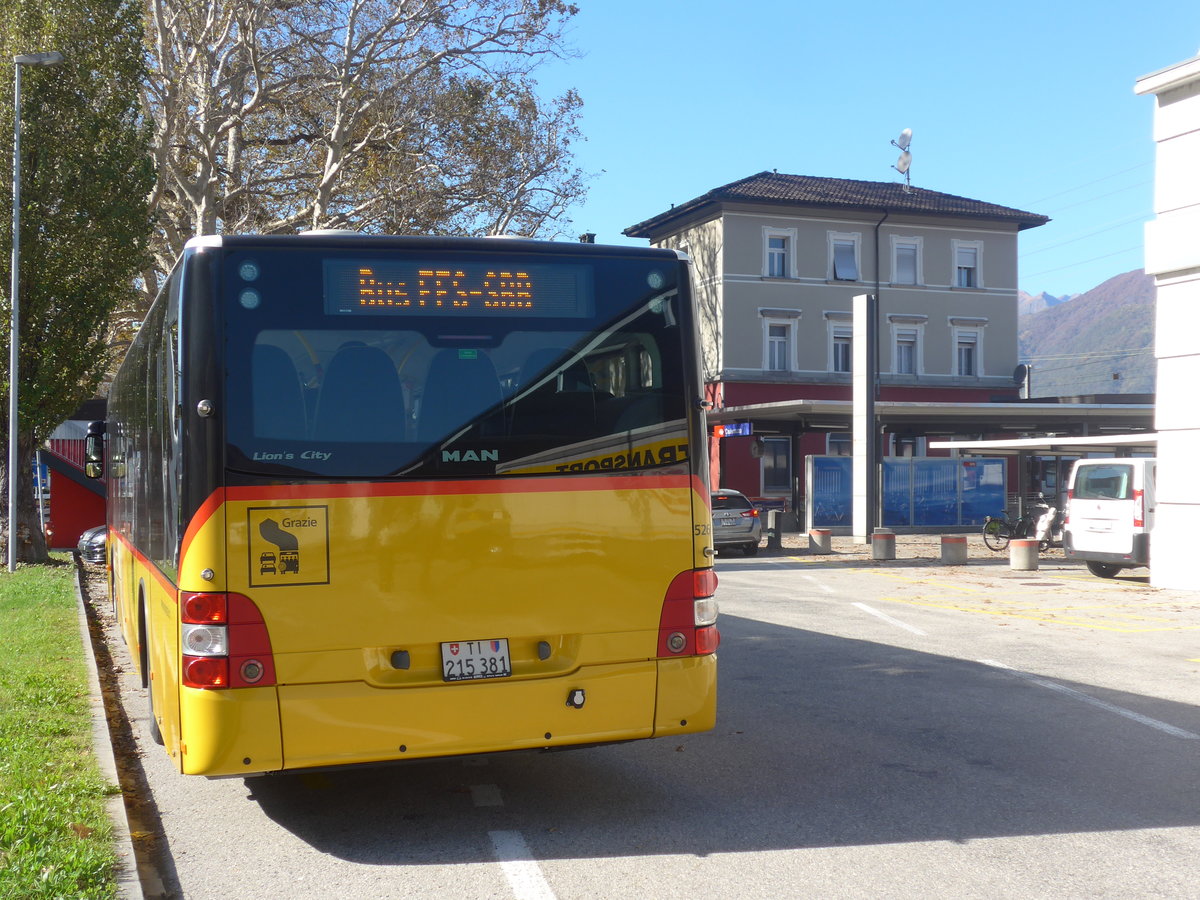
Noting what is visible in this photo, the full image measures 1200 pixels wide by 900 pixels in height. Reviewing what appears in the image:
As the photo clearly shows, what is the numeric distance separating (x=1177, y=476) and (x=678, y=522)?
15.0 metres

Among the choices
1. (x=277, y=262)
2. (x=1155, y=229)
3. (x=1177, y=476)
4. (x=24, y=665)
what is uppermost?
(x=1155, y=229)

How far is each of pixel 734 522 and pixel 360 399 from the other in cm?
2313

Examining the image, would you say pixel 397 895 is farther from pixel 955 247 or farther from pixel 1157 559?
pixel 955 247

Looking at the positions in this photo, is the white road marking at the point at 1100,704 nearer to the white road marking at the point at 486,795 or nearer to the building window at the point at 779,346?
the white road marking at the point at 486,795

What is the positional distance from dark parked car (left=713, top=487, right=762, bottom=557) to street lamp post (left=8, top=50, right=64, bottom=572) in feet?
46.8

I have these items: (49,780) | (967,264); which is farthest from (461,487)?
(967,264)

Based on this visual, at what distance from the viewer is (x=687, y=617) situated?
616cm

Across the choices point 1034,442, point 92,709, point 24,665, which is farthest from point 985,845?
point 1034,442

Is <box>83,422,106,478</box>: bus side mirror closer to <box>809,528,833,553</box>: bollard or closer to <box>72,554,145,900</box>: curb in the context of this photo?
<box>72,554,145,900</box>: curb

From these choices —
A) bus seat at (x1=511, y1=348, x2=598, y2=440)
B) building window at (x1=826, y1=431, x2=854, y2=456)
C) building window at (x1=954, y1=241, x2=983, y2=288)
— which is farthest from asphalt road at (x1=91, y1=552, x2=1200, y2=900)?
building window at (x1=954, y1=241, x2=983, y2=288)

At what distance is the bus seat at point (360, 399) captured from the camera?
5.59 meters

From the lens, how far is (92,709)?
8.59 meters

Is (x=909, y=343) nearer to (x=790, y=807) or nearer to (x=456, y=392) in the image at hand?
(x=790, y=807)

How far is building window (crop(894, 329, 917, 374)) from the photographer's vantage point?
1970 inches
